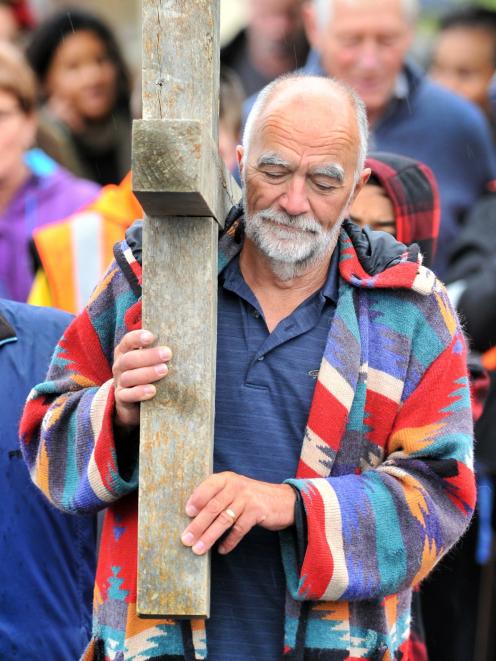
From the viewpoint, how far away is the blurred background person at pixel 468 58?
6.53 metres

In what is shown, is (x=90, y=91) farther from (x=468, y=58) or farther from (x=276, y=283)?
(x=276, y=283)

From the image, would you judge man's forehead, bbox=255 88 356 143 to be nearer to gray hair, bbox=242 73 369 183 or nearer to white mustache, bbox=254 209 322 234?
gray hair, bbox=242 73 369 183

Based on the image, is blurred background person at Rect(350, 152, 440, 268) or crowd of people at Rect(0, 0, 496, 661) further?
blurred background person at Rect(350, 152, 440, 268)

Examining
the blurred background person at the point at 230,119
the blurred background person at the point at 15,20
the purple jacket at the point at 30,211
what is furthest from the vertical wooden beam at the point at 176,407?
the blurred background person at the point at 15,20

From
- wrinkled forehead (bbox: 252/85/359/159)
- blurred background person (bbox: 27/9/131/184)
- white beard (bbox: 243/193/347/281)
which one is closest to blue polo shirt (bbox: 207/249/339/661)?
white beard (bbox: 243/193/347/281)

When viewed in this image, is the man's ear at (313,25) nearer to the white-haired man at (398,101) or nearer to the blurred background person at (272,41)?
the white-haired man at (398,101)

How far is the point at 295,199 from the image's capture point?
2.75 meters

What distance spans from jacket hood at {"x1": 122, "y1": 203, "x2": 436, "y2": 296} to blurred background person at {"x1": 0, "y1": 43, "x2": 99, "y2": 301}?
76.9 inches

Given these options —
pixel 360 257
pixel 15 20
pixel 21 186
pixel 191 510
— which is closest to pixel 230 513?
pixel 191 510

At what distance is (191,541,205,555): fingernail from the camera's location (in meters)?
2.50

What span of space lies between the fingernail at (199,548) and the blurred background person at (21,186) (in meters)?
2.38

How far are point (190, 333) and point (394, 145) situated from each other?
285 centimetres

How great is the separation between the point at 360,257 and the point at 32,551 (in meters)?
1.08

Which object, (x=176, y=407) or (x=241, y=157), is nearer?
(x=176, y=407)
